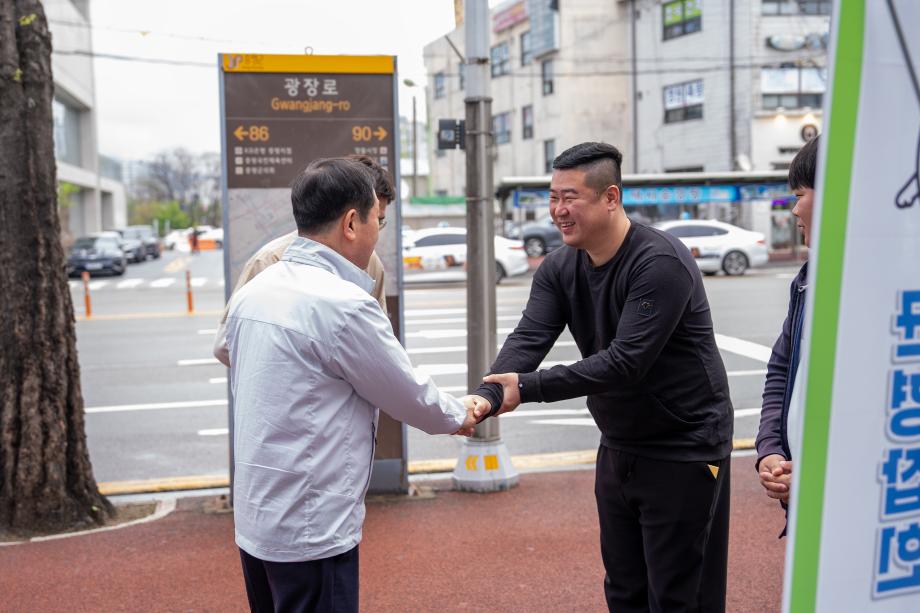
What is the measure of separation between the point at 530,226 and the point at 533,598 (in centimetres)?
3154

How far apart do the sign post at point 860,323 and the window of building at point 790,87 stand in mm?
35251

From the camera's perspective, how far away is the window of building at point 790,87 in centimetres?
3453

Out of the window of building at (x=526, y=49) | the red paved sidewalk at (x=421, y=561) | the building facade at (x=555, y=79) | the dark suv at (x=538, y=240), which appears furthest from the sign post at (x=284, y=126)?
the window of building at (x=526, y=49)

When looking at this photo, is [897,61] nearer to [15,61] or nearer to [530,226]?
[15,61]

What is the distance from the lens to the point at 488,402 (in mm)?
3189

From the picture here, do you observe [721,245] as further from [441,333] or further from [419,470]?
[419,470]

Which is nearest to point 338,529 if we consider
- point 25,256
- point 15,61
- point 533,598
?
point 533,598

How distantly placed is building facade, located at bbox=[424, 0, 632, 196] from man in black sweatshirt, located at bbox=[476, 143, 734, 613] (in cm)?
3718

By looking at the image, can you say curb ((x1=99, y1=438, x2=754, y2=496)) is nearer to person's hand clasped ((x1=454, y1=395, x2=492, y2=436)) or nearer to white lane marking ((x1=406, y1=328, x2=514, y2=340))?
person's hand clasped ((x1=454, y1=395, x2=492, y2=436))

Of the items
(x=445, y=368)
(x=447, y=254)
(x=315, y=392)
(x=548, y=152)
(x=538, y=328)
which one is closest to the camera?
(x=315, y=392)

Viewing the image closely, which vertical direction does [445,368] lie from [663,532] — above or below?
below

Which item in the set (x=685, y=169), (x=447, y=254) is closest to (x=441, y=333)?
(x=447, y=254)

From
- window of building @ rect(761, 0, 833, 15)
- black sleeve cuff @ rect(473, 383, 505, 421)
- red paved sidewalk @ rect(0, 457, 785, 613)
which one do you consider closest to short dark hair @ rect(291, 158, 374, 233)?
black sleeve cuff @ rect(473, 383, 505, 421)

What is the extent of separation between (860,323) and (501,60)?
48812 mm
